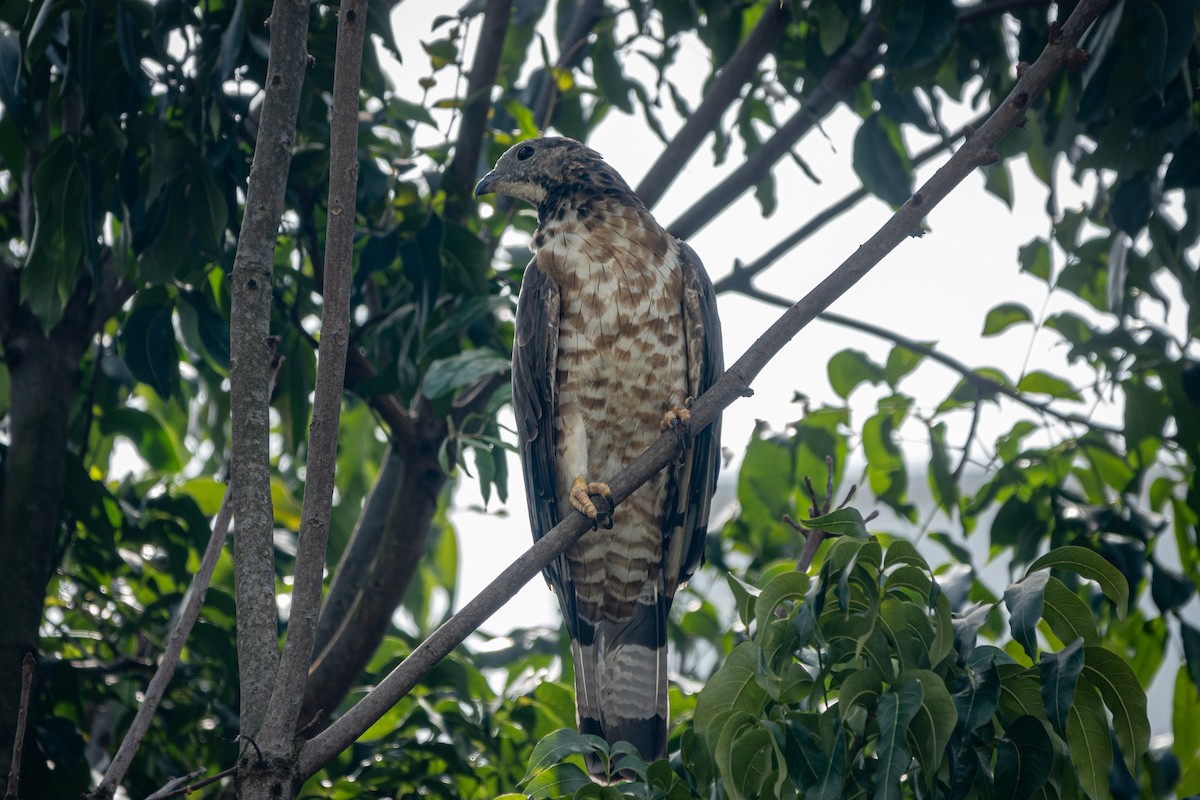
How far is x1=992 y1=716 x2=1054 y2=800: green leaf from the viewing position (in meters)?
1.89

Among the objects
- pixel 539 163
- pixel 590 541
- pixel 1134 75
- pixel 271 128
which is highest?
pixel 539 163

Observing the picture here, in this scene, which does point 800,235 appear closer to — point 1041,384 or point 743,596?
point 1041,384

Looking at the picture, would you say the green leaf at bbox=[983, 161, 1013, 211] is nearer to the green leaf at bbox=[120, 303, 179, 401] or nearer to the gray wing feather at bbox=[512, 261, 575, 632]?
the gray wing feather at bbox=[512, 261, 575, 632]

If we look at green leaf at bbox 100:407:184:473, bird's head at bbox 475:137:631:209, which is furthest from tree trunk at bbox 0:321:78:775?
bird's head at bbox 475:137:631:209

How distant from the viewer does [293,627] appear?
203cm

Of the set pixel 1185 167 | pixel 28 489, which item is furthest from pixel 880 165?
pixel 28 489

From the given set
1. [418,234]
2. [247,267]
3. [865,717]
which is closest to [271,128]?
[247,267]

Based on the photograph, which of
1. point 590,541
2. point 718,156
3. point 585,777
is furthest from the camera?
point 718,156

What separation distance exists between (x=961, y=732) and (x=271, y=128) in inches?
71.5

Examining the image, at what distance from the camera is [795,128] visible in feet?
13.0

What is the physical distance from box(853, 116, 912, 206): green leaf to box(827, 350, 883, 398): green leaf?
56 cm

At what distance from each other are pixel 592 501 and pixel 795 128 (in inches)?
66.8

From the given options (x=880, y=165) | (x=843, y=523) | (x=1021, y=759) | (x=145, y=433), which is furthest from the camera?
(x=145, y=433)

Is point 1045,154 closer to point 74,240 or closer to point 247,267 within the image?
point 247,267
